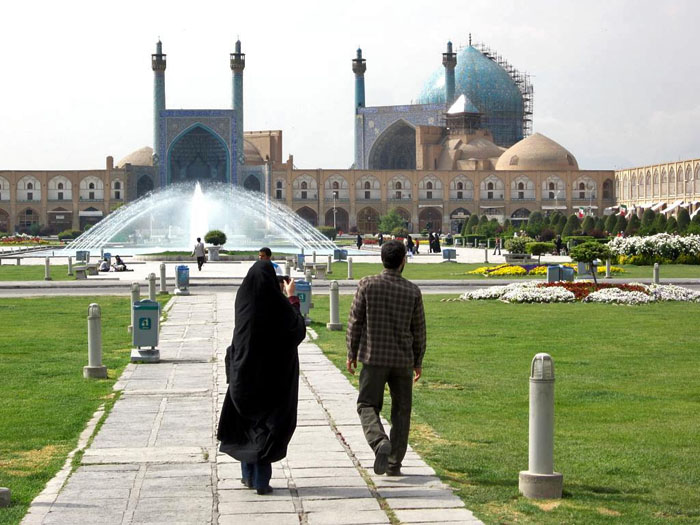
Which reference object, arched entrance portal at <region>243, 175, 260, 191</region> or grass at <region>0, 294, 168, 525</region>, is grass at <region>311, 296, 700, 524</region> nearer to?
grass at <region>0, 294, 168, 525</region>

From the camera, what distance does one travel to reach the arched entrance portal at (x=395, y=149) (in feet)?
288

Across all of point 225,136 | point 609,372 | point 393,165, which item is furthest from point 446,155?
point 609,372

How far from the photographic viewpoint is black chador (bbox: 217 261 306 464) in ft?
18.7

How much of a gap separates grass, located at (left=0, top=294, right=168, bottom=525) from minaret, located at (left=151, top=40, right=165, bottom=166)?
62.1m

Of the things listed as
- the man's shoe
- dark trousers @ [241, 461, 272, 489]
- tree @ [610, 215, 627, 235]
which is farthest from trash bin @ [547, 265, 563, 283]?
tree @ [610, 215, 627, 235]

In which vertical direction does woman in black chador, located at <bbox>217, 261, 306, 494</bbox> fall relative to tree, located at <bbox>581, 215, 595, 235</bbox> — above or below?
below

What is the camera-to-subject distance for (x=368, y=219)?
8238 centimetres

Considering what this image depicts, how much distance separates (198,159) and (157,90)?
18.9 feet

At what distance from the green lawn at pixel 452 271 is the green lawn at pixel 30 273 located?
248 inches

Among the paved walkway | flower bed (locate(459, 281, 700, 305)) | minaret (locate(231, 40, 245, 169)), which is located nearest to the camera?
the paved walkway

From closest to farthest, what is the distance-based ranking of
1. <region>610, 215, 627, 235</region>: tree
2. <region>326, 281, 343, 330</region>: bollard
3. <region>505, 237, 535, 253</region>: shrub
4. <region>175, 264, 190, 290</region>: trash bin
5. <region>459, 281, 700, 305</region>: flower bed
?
1. <region>326, 281, 343, 330</region>: bollard
2. <region>459, 281, 700, 305</region>: flower bed
3. <region>175, 264, 190, 290</region>: trash bin
4. <region>505, 237, 535, 253</region>: shrub
5. <region>610, 215, 627, 235</region>: tree

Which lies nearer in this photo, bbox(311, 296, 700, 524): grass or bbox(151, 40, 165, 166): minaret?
bbox(311, 296, 700, 524): grass

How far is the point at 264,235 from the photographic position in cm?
6238

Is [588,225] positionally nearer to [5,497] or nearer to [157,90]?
[157,90]
